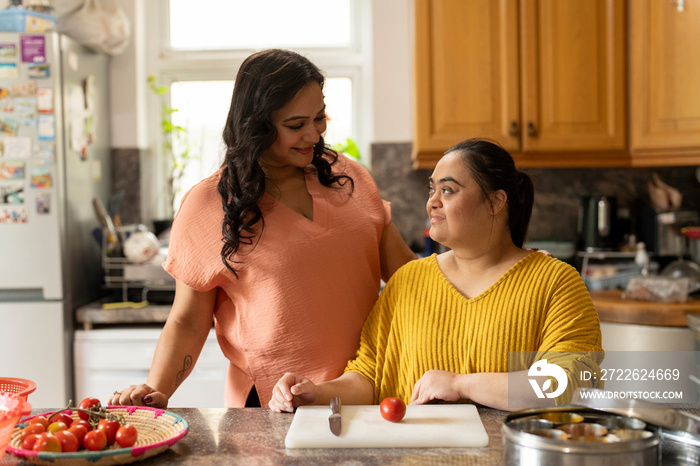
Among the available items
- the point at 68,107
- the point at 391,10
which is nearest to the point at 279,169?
the point at 68,107

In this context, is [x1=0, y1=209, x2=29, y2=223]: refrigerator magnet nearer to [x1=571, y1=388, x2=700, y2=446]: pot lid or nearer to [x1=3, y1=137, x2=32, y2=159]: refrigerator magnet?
[x1=3, y1=137, x2=32, y2=159]: refrigerator magnet

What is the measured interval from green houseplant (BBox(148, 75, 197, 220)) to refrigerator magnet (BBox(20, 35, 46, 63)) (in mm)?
740

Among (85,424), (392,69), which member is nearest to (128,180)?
(392,69)

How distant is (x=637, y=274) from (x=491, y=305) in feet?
6.05

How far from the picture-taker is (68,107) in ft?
9.61

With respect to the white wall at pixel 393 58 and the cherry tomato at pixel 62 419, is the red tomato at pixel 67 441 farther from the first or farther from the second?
the white wall at pixel 393 58

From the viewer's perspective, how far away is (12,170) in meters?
2.83

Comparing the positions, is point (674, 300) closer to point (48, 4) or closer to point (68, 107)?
point (68, 107)

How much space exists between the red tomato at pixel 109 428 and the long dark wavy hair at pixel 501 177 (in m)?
0.83

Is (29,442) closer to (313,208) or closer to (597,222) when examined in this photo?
(313,208)

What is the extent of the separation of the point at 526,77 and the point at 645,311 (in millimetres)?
1075

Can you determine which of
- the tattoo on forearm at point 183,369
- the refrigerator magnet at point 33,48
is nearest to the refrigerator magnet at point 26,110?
the refrigerator magnet at point 33,48

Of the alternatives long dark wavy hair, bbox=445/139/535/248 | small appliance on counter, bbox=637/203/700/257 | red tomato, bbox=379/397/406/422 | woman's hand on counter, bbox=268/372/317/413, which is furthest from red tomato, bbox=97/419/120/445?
small appliance on counter, bbox=637/203/700/257

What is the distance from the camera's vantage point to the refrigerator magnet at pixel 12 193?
2830 mm
